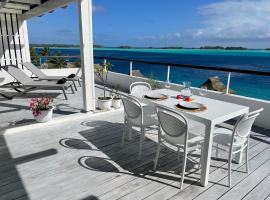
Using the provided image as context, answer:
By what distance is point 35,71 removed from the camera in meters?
6.63

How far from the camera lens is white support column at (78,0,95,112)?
402cm

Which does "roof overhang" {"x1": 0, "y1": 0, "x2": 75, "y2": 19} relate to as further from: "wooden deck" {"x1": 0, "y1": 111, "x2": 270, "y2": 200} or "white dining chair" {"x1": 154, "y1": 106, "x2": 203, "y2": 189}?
"white dining chair" {"x1": 154, "y1": 106, "x2": 203, "y2": 189}

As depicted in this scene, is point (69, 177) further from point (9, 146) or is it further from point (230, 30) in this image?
point (230, 30)

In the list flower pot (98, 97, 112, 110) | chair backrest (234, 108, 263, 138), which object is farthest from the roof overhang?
chair backrest (234, 108, 263, 138)

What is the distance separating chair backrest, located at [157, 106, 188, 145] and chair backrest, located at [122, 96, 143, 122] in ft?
1.34

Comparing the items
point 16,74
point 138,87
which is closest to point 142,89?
point 138,87

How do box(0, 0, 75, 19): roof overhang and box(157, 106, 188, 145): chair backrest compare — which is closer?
box(157, 106, 188, 145): chair backrest

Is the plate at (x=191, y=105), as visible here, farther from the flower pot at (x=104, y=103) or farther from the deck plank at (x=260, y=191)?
the flower pot at (x=104, y=103)

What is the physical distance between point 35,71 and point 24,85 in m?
1.34

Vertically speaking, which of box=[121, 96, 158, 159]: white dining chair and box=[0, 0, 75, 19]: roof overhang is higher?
box=[0, 0, 75, 19]: roof overhang

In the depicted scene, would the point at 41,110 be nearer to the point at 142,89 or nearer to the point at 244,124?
the point at 142,89

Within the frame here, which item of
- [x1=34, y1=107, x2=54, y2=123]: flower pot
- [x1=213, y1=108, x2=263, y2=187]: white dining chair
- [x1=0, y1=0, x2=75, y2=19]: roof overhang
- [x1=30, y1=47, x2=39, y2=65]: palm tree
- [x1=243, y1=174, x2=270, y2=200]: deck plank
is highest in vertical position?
[x1=0, y1=0, x2=75, y2=19]: roof overhang

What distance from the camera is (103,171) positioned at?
96.8 inches

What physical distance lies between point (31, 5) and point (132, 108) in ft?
17.5
